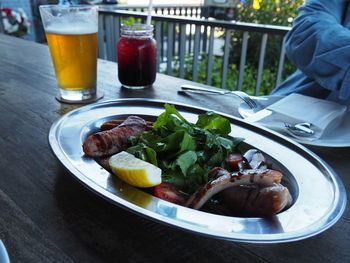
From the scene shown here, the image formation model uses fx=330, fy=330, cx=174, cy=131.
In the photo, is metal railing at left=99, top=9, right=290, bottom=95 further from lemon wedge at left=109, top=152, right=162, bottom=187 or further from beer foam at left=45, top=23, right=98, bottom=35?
lemon wedge at left=109, top=152, right=162, bottom=187

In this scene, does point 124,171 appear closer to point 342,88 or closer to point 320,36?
point 342,88

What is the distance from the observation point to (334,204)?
0.54 meters

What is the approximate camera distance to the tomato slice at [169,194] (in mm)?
559

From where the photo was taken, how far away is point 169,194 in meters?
0.56

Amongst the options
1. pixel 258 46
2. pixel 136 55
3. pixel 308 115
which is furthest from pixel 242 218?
pixel 258 46

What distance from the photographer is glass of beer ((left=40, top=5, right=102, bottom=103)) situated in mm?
1040

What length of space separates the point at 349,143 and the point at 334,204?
1.17 feet

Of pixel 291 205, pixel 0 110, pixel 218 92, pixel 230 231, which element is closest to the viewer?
pixel 230 231

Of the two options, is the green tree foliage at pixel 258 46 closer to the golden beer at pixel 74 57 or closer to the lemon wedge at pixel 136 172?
the golden beer at pixel 74 57

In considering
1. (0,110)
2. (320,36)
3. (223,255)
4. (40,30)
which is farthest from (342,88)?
(40,30)

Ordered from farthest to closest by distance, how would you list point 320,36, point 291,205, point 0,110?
point 320,36, point 0,110, point 291,205

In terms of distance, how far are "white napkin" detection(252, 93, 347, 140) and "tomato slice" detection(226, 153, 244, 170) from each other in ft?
0.92

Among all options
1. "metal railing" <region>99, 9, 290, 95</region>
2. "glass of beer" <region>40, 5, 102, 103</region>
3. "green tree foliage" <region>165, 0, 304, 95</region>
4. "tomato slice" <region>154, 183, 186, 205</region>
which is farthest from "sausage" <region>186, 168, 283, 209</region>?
"green tree foliage" <region>165, 0, 304, 95</region>

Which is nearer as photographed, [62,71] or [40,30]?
[62,71]
